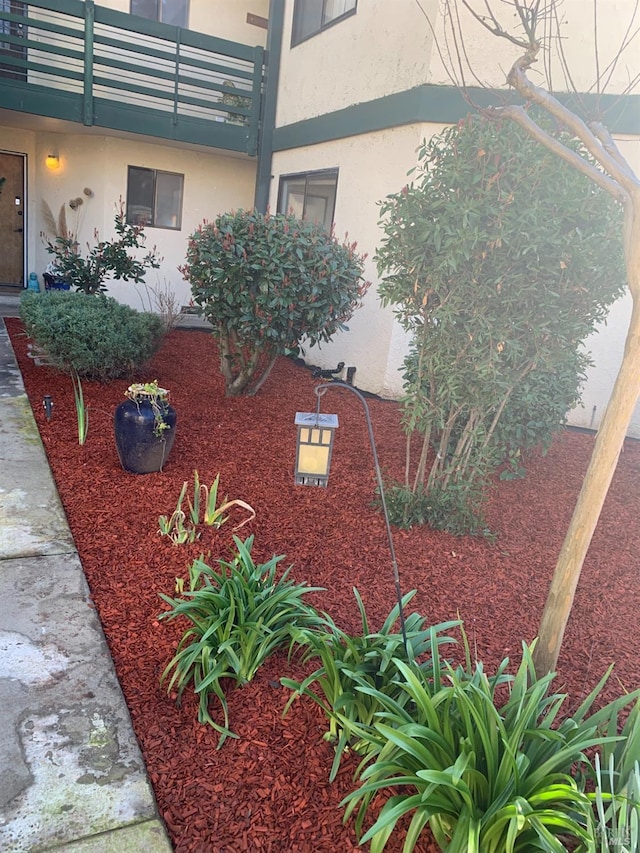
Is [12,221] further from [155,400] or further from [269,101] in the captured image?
[155,400]

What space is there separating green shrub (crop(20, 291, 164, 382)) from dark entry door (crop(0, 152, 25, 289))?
566 cm

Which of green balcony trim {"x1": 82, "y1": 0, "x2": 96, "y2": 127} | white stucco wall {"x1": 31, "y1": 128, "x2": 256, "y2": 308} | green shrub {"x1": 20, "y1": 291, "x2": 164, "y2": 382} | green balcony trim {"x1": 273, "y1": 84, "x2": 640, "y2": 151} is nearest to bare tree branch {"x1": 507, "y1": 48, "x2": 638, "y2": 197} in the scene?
green balcony trim {"x1": 273, "y1": 84, "x2": 640, "y2": 151}

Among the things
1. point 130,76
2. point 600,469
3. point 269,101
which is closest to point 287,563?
point 600,469

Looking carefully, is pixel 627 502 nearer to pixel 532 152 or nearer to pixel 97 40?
pixel 532 152

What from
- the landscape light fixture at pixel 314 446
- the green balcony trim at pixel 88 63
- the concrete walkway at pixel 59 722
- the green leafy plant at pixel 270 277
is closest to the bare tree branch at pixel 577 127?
the landscape light fixture at pixel 314 446

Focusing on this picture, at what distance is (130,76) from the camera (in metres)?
10.2

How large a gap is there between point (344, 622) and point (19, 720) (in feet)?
4.62

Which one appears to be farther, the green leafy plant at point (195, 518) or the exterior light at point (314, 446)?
the exterior light at point (314, 446)

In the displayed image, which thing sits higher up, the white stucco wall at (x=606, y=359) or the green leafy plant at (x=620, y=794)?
the white stucco wall at (x=606, y=359)

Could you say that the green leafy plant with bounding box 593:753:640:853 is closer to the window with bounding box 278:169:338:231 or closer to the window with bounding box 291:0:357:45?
the window with bounding box 278:169:338:231

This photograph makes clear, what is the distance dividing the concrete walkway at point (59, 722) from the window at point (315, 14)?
24.2ft

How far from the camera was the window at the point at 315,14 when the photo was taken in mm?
7784

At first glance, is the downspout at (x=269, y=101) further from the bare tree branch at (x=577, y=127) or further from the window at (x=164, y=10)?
the bare tree branch at (x=577, y=127)

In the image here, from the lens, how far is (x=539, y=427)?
496cm
